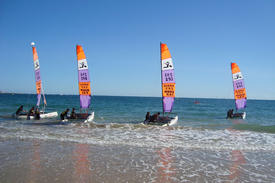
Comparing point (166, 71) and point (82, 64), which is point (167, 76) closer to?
point (166, 71)

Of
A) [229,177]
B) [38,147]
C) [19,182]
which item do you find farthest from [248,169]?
[38,147]

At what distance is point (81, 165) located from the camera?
6.98 metres

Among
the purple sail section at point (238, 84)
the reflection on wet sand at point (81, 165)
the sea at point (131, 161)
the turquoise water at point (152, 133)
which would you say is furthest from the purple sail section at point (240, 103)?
the reflection on wet sand at point (81, 165)

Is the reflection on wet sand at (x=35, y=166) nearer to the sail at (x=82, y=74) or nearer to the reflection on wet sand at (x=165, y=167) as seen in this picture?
the reflection on wet sand at (x=165, y=167)

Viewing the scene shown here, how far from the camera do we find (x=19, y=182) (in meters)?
5.52

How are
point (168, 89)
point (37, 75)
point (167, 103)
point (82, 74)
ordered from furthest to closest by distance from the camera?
1. point (37, 75)
2. point (82, 74)
3. point (167, 103)
4. point (168, 89)

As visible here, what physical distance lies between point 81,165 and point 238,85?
25.6 metres

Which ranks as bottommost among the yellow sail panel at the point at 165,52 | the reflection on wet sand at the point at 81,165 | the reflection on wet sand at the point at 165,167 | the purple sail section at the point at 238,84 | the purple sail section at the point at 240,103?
the reflection on wet sand at the point at 165,167

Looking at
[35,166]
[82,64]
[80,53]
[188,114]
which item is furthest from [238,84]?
[35,166]

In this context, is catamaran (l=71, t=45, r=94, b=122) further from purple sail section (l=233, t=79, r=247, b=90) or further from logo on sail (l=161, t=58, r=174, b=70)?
purple sail section (l=233, t=79, r=247, b=90)

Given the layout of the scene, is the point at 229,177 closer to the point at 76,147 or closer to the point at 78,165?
the point at 78,165

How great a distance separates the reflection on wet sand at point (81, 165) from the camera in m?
5.98

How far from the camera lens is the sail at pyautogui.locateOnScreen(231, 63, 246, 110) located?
91.3ft

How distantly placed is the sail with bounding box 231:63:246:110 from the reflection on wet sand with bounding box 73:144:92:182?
76.5 feet
